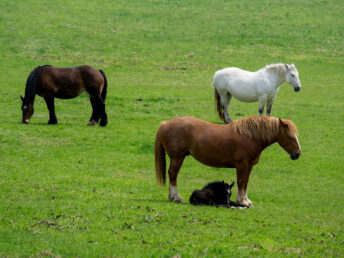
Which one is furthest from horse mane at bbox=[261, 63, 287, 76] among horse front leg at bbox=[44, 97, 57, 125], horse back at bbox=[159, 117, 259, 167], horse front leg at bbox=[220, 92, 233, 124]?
horse back at bbox=[159, 117, 259, 167]

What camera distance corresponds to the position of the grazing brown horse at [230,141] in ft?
31.6

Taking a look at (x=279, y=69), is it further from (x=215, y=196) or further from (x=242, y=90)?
(x=215, y=196)

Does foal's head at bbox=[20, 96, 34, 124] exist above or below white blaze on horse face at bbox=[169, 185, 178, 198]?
below

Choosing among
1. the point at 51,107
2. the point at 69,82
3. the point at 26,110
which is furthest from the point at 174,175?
the point at 26,110

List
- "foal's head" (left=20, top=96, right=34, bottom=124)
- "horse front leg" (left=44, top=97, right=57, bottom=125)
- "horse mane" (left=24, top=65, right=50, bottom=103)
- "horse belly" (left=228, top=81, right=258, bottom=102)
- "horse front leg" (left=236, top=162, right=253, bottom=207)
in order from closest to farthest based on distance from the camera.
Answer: "horse front leg" (left=236, top=162, right=253, bottom=207) < "horse mane" (left=24, top=65, right=50, bottom=103) < "foal's head" (left=20, top=96, right=34, bottom=124) < "horse front leg" (left=44, top=97, right=57, bottom=125) < "horse belly" (left=228, top=81, right=258, bottom=102)

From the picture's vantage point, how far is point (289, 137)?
9586 millimetres

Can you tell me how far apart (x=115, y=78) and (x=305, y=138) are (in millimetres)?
13010

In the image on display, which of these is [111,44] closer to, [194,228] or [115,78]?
[115,78]

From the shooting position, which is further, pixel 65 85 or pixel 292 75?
pixel 292 75

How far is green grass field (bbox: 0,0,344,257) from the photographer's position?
7902mm

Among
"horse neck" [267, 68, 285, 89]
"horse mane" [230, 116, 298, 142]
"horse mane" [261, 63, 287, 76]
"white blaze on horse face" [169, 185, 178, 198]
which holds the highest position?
"horse mane" [230, 116, 298, 142]

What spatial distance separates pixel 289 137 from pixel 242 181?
1.14m

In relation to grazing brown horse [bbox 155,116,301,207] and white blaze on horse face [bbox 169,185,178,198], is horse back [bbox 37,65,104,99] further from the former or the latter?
white blaze on horse face [bbox 169,185,178,198]

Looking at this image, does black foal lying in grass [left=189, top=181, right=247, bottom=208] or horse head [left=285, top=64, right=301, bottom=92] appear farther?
horse head [left=285, top=64, right=301, bottom=92]
